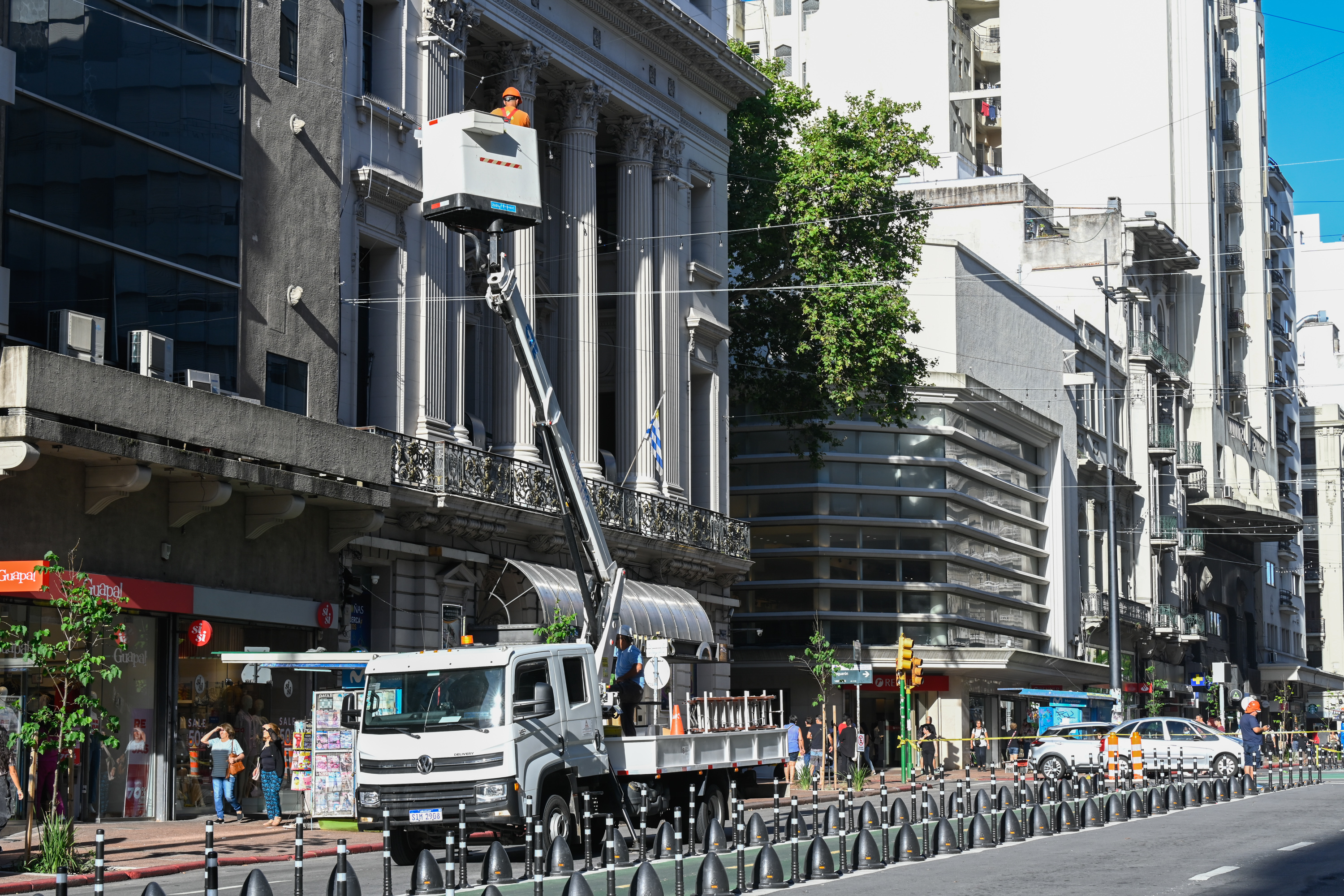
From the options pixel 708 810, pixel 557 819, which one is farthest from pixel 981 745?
pixel 557 819

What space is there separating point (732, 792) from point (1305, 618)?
343 feet

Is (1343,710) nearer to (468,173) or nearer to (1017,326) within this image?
(1017,326)

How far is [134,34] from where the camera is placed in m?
28.0

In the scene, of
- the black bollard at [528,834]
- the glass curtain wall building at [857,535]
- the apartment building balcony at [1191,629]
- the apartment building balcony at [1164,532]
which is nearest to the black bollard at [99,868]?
the black bollard at [528,834]

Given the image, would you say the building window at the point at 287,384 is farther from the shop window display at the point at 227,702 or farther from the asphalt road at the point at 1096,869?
the asphalt road at the point at 1096,869

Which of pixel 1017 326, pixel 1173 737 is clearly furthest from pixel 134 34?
pixel 1017 326

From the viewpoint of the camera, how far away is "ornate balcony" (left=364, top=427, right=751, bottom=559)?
1282 inches

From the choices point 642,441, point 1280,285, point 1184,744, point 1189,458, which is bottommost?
point 1184,744

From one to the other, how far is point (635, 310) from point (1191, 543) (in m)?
50.6

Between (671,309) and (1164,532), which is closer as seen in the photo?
(671,309)

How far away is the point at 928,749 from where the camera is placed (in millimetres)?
51719

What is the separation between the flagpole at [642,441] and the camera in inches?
1547

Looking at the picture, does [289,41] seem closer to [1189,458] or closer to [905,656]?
[905,656]

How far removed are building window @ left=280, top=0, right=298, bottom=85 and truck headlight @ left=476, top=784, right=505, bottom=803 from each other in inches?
610
